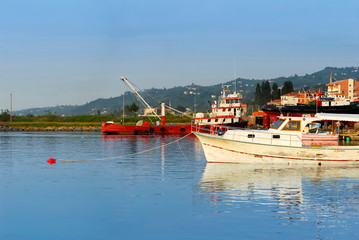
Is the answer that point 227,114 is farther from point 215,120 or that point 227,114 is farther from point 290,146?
point 290,146

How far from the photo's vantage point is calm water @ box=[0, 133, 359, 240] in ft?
49.2

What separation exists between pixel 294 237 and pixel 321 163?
17127 millimetres

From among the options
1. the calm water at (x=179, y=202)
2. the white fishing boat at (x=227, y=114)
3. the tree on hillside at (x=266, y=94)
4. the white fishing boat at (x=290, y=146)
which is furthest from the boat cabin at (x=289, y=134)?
the tree on hillside at (x=266, y=94)

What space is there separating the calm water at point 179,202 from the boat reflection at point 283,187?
5 centimetres

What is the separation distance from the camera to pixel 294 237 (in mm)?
14086

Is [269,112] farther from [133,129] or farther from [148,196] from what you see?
[148,196]

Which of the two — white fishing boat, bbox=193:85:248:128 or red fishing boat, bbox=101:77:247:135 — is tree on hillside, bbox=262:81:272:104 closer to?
red fishing boat, bbox=101:77:247:135

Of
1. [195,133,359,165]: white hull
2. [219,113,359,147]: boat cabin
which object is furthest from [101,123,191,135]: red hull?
[219,113,359,147]: boat cabin

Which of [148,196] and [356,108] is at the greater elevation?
[356,108]

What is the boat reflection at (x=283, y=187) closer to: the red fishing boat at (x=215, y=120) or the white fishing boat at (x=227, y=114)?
the red fishing boat at (x=215, y=120)

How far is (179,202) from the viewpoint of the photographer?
1948 centimetres

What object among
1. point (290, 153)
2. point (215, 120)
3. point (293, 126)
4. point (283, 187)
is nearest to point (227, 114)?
point (215, 120)

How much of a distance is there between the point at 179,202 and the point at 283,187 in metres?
6.45

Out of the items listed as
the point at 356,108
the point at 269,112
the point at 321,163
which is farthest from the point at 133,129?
the point at 321,163
